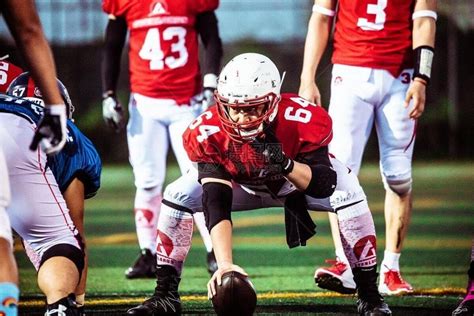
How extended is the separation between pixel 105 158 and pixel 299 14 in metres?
5.25

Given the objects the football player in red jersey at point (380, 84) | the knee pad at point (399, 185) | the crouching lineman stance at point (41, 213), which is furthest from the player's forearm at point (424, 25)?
the crouching lineman stance at point (41, 213)

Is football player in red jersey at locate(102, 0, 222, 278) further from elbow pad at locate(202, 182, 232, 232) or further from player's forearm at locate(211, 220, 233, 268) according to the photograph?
player's forearm at locate(211, 220, 233, 268)

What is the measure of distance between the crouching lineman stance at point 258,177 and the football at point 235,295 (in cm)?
13

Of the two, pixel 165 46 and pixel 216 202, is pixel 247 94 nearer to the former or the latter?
pixel 216 202

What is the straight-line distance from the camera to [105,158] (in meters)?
20.1

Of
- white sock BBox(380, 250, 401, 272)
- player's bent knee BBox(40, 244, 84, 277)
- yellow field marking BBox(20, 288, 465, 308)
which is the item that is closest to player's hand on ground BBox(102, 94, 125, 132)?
yellow field marking BBox(20, 288, 465, 308)

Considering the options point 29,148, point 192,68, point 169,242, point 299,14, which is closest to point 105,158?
point 299,14

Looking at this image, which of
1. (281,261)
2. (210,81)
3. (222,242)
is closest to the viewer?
(222,242)

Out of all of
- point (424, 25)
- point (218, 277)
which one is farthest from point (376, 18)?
point (218, 277)

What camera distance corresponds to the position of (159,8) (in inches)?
263

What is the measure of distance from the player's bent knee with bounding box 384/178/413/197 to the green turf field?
518mm

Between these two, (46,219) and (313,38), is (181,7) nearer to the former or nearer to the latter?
(313,38)

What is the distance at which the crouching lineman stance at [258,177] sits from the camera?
15.2 feet

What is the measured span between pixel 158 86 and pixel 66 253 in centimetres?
291
